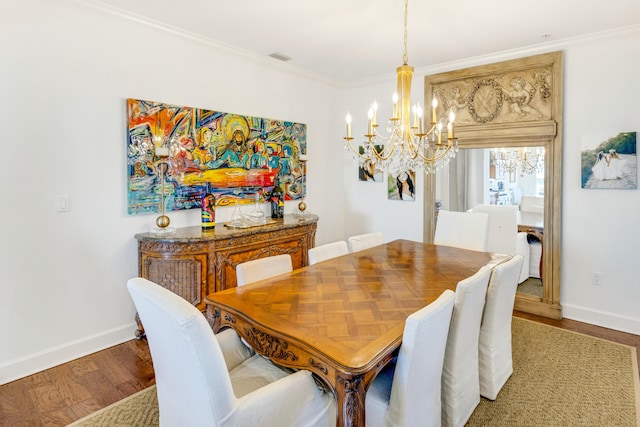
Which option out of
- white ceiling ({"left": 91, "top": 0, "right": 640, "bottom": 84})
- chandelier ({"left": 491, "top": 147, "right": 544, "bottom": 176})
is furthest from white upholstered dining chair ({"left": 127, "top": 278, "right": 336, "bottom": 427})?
chandelier ({"left": 491, "top": 147, "right": 544, "bottom": 176})

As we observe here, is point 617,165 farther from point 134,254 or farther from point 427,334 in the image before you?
point 134,254

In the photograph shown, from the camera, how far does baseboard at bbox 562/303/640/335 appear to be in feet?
11.1

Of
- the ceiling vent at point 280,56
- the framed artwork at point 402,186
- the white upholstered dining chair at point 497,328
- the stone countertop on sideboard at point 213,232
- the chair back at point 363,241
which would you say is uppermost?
the ceiling vent at point 280,56

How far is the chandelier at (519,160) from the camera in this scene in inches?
151

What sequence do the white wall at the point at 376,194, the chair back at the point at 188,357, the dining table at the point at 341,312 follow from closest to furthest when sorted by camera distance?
the chair back at the point at 188,357, the dining table at the point at 341,312, the white wall at the point at 376,194

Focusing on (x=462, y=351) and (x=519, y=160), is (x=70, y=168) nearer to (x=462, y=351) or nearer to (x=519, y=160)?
(x=462, y=351)

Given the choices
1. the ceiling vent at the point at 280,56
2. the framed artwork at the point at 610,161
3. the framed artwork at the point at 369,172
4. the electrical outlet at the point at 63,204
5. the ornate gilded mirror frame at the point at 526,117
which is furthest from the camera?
the framed artwork at the point at 369,172

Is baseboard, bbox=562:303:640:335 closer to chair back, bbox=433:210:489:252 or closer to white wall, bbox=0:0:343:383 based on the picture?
chair back, bbox=433:210:489:252

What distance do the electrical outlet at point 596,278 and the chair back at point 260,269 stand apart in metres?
2.96

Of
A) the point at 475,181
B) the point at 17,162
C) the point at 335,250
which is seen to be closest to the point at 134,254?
the point at 17,162

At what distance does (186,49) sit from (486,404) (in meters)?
3.64

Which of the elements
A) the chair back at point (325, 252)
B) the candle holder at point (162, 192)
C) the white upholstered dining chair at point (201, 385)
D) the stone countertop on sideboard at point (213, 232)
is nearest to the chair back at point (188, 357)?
the white upholstered dining chair at point (201, 385)

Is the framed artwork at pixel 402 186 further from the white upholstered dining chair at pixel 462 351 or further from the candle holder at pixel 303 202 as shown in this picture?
the white upholstered dining chair at pixel 462 351

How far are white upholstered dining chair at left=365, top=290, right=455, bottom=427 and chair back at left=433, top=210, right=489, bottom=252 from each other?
196 centimetres
